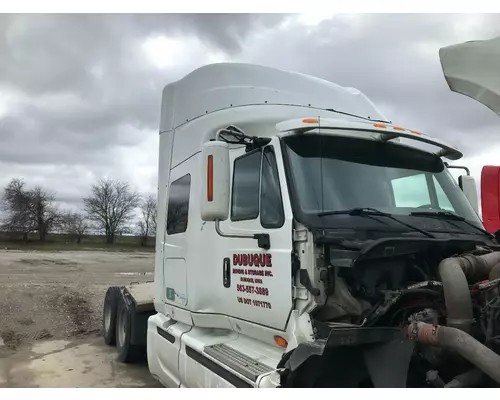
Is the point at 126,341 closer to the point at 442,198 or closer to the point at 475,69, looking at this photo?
the point at 442,198

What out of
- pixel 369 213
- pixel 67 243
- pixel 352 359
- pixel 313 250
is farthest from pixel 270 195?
pixel 67 243

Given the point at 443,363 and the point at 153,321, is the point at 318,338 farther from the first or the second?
the point at 153,321

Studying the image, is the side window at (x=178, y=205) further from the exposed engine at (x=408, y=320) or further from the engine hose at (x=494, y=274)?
the engine hose at (x=494, y=274)

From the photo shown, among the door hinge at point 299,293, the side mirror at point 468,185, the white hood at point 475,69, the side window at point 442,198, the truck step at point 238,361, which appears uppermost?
the white hood at point 475,69

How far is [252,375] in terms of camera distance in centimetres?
366

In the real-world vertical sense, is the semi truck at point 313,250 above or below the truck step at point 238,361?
above

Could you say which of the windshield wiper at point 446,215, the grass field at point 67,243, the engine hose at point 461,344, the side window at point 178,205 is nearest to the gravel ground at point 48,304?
the grass field at point 67,243

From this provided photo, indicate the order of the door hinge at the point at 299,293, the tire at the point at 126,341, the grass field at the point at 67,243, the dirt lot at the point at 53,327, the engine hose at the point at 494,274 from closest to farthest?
the engine hose at the point at 494,274 → the door hinge at the point at 299,293 → the dirt lot at the point at 53,327 → the tire at the point at 126,341 → the grass field at the point at 67,243

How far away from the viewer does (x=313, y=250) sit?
3580 mm

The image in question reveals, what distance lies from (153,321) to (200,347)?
1.63 meters

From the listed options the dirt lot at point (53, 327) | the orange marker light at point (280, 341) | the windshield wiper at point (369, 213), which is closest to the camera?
the windshield wiper at point (369, 213)

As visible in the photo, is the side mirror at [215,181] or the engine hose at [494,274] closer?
the engine hose at [494,274]

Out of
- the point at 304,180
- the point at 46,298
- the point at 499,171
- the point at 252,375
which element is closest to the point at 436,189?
the point at 304,180

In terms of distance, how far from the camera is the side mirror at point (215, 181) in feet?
12.4
